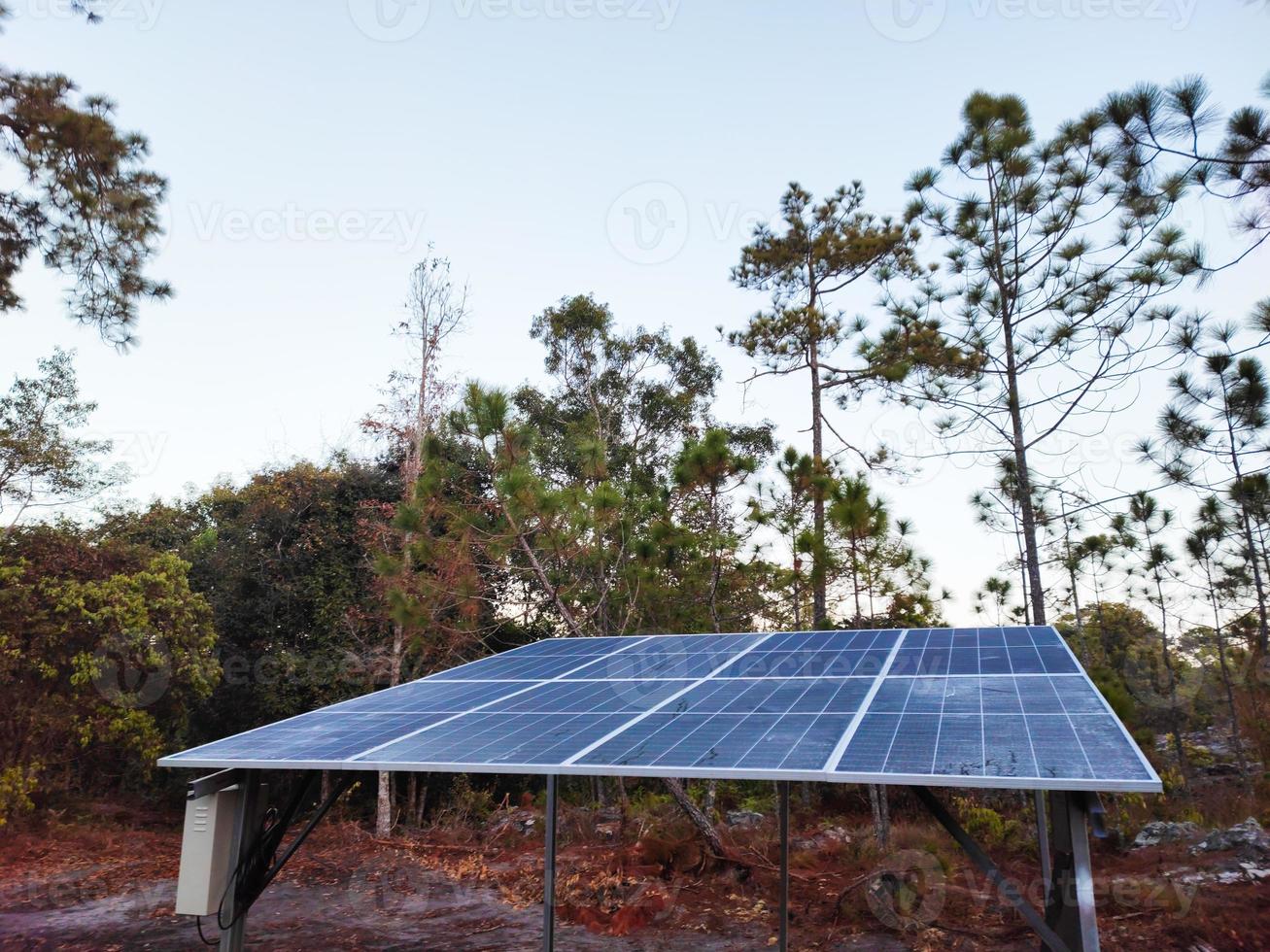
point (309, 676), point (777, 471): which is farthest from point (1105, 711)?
point (309, 676)

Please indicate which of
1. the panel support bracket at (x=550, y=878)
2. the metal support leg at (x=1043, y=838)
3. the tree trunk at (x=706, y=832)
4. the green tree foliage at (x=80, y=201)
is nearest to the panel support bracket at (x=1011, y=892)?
the panel support bracket at (x=550, y=878)

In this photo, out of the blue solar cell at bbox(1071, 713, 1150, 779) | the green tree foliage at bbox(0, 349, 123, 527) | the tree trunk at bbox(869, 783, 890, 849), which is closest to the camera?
the blue solar cell at bbox(1071, 713, 1150, 779)

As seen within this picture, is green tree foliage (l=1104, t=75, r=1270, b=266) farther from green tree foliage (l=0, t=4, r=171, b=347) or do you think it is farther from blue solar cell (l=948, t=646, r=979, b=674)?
green tree foliage (l=0, t=4, r=171, b=347)

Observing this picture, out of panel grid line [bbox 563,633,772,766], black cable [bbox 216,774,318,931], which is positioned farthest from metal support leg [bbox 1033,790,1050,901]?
black cable [bbox 216,774,318,931]

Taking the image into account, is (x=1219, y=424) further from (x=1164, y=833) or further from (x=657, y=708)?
(x=657, y=708)

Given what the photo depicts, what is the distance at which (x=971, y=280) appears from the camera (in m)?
12.6

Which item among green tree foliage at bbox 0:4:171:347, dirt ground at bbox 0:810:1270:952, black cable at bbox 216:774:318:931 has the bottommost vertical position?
dirt ground at bbox 0:810:1270:952

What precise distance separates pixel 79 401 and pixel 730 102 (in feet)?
46.7

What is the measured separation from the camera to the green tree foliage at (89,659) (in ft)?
40.7

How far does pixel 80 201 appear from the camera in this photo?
9.13 meters

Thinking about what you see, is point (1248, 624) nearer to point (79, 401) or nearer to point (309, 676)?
point (309, 676)

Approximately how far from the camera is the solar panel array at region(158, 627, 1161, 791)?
3.56 meters

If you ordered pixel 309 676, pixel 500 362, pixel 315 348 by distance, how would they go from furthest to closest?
pixel 500 362 → pixel 315 348 → pixel 309 676

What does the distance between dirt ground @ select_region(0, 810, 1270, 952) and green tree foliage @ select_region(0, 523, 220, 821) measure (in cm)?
125
